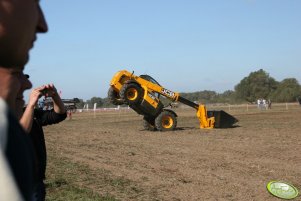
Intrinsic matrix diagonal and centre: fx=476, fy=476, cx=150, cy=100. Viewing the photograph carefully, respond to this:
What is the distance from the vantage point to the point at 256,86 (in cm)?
10588

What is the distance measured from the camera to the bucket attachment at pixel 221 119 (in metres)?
21.9

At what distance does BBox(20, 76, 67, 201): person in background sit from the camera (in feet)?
10.2

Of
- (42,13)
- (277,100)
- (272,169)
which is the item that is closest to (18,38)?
(42,13)

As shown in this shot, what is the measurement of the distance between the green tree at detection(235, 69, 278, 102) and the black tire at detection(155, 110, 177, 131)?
86.0 meters

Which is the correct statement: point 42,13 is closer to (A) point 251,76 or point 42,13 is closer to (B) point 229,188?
(B) point 229,188

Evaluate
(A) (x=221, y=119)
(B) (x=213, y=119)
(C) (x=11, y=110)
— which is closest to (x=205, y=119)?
(B) (x=213, y=119)

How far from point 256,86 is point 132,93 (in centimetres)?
8980

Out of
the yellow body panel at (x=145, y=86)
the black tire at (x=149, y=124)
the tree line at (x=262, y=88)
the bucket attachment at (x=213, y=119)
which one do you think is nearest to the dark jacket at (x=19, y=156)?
the yellow body panel at (x=145, y=86)

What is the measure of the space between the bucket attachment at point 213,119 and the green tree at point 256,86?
83927mm

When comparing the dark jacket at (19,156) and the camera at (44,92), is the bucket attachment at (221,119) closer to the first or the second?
the camera at (44,92)

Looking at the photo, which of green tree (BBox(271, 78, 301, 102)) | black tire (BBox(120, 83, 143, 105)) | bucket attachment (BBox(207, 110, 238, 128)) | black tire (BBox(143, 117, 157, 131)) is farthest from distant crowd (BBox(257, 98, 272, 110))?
green tree (BBox(271, 78, 301, 102))

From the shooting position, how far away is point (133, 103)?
19.5m

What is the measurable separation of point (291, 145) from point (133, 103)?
318 inches

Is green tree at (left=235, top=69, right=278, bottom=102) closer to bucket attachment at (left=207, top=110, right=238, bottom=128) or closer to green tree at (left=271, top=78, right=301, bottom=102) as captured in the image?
green tree at (left=271, top=78, right=301, bottom=102)
